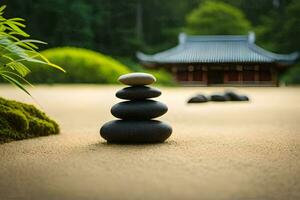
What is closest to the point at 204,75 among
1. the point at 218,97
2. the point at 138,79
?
the point at 218,97

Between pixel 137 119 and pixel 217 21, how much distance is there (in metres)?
20.7

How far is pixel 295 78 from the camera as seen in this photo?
19.7 m

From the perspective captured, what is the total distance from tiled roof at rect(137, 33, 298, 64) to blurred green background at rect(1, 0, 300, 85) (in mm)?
1321

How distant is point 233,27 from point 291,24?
3335 millimetres

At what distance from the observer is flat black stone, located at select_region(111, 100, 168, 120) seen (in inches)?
144

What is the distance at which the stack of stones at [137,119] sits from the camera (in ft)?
11.8

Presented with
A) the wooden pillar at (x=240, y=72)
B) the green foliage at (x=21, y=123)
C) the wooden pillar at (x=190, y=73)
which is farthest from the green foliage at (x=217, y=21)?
the green foliage at (x=21, y=123)

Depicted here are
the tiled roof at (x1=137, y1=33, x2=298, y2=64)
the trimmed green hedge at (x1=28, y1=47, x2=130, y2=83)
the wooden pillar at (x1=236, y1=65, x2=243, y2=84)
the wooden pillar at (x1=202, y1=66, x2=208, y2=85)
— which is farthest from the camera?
→ the wooden pillar at (x1=202, y1=66, x2=208, y2=85)

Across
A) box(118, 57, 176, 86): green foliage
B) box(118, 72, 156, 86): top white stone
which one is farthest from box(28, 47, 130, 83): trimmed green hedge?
box(118, 72, 156, 86): top white stone

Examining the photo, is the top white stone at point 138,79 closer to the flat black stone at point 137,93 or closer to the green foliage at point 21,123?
the flat black stone at point 137,93

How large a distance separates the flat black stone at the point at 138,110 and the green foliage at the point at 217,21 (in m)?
20.0

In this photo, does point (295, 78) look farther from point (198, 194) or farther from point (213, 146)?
point (198, 194)

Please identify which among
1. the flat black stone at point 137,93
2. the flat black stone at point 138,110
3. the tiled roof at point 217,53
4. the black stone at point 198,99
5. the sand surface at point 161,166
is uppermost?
the tiled roof at point 217,53

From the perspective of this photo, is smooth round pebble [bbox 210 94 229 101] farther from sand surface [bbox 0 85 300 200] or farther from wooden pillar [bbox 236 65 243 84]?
wooden pillar [bbox 236 65 243 84]
